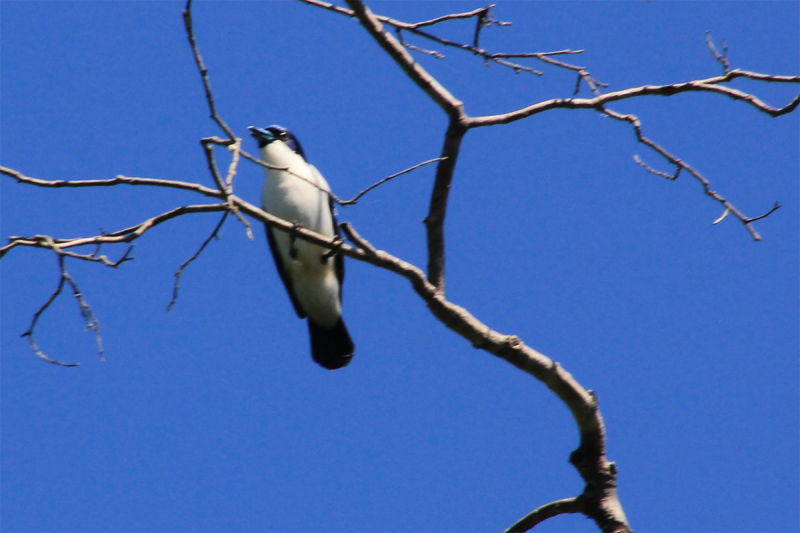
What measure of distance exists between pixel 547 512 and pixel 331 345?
8.55 feet

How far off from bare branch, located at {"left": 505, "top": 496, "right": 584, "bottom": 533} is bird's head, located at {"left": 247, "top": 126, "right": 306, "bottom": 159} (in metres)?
3.52

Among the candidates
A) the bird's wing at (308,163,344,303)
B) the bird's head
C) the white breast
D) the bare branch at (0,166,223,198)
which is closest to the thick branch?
the bare branch at (0,166,223,198)

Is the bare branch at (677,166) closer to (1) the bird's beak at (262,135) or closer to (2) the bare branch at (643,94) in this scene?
(2) the bare branch at (643,94)

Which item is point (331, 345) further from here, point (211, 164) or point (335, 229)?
point (211, 164)

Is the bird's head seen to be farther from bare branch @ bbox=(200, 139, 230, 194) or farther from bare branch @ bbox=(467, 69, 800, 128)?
bare branch @ bbox=(200, 139, 230, 194)

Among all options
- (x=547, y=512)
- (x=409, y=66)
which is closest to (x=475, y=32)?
(x=409, y=66)

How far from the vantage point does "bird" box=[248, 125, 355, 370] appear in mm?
5441

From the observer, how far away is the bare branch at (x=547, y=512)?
11.1ft

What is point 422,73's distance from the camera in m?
3.26

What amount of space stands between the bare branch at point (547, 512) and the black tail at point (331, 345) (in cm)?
242

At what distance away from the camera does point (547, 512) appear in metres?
3.42

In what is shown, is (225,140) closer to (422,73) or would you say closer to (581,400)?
(422,73)

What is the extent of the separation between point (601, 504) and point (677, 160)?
1.49 m

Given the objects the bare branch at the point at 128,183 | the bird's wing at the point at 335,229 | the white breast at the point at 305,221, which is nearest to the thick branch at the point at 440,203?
the bare branch at the point at 128,183
